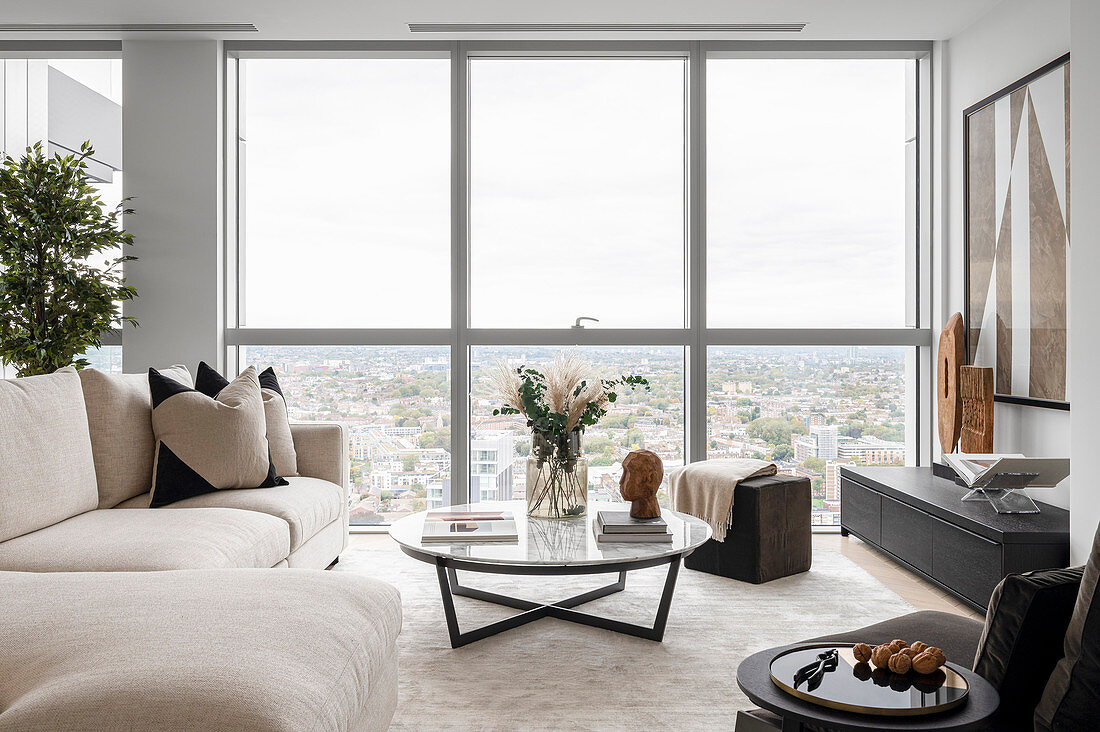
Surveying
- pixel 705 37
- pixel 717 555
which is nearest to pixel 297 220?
pixel 705 37

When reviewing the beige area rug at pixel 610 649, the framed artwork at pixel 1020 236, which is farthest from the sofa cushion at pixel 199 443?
the framed artwork at pixel 1020 236

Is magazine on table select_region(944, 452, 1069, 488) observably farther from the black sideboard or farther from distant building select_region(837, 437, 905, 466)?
distant building select_region(837, 437, 905, 466)

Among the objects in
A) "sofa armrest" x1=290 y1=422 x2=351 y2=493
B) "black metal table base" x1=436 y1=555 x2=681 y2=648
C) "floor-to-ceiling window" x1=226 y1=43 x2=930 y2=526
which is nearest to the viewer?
"black metal table base" x1=436 y1=555 x2=681 y2=648

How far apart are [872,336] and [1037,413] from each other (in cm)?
115

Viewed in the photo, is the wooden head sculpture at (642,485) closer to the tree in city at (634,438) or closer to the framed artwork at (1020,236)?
the tree in city at (634,438)

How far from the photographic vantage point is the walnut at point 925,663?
54.9 inches

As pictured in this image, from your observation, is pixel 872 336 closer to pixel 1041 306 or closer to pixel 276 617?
pixel 1041 306

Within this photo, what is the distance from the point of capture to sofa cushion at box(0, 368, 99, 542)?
243 centimetres

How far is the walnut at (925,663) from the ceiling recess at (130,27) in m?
4.45

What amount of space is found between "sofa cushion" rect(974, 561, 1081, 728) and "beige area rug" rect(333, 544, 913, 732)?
96cm

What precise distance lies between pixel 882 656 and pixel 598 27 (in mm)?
3861

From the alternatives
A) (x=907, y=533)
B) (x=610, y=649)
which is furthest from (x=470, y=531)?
(x=907, y=533)

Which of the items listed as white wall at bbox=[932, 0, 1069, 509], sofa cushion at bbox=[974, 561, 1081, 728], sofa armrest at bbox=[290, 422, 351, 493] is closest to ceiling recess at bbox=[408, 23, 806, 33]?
white wall at bbox=[932, 0, 1069, 509]

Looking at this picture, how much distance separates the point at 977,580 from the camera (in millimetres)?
3062
